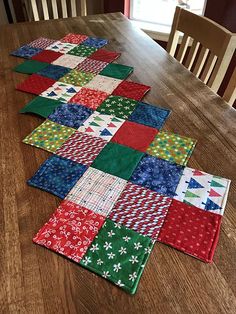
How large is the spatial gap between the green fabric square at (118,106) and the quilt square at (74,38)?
548mm

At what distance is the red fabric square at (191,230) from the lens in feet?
1.77

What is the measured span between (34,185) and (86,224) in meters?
0.19

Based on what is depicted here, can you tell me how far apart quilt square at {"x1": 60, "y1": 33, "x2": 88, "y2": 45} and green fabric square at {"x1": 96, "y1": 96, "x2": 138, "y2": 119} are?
21.6 inches

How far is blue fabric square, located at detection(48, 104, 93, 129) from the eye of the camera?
858 mm

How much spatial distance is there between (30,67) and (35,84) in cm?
16

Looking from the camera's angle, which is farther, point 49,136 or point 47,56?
point 47,56

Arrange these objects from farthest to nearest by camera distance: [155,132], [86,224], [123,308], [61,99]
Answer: [61,99] < [155,132] < [86,224] < [123,308]

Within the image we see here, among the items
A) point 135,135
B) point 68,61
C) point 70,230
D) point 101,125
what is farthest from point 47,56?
point 70,230

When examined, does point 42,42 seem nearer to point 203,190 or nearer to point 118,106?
point 118,106

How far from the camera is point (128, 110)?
35.5 inches

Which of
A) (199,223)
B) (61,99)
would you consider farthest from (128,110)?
(199,223)

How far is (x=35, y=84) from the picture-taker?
1.03 meters

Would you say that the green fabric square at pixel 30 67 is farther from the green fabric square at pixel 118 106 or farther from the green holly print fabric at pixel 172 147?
the green holly print fabric at pixel 172 147

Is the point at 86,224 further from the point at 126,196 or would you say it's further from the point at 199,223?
the point at 199,223
